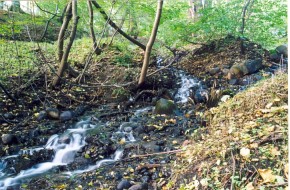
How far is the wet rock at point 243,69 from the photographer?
8117mm

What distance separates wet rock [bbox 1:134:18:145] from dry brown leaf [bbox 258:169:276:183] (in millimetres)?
4390

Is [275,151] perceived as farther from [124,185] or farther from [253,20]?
[253,20]

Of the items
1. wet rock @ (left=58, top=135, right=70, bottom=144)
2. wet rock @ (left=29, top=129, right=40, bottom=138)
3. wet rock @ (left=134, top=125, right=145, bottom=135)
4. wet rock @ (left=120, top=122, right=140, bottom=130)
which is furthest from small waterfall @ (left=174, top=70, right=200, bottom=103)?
wet rock @ (left=29, top=129, right=40, bottom=138)

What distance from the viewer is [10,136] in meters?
5.11

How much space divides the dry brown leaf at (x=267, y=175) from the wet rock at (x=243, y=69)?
615 cm

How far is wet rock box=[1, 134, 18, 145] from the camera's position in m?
5.07

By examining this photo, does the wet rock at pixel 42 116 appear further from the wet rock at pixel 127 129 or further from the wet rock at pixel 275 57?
the wet rock at pixel 275 57

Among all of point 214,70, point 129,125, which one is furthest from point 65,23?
point 214,70

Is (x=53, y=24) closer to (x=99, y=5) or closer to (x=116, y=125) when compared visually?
(x=99, y=5)

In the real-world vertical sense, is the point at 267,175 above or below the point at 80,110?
above

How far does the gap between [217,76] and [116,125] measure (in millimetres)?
4023

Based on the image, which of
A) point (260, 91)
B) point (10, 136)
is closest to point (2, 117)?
point (10, 136)

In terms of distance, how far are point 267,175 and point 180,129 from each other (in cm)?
315

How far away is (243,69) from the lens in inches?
321
